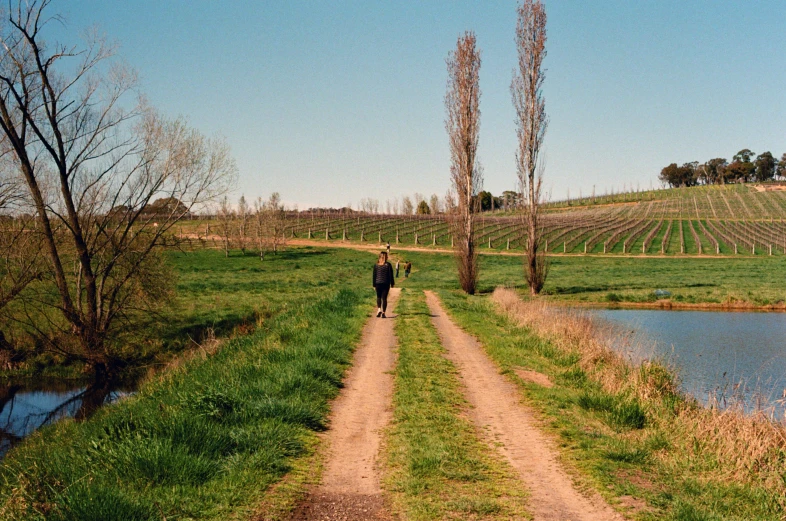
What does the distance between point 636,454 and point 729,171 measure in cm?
20188

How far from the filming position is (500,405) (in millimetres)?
8500

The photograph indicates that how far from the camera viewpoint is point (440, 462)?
5969mm

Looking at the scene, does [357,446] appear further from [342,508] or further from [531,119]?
[531,119]

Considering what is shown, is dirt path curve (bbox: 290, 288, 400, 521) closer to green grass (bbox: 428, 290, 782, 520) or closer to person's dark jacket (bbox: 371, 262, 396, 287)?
green grass (bbox: 428, 290, 782, 520)

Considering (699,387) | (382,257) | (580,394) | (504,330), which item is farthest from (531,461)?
(382,257)

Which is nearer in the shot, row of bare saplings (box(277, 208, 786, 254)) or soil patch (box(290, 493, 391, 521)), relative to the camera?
soil patch (box(290, 493, 391, 521))

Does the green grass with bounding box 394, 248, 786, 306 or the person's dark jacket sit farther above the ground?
the person's dark jacket

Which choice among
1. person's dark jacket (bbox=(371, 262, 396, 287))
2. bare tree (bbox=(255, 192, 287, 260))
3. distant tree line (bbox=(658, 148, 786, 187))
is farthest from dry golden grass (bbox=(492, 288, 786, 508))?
distant tree line (bbox=(658, 148, 786, 187))

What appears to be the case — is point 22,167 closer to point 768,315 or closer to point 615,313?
point 615,313

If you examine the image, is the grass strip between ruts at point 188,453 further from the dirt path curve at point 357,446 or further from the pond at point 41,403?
the pond at point 41,403

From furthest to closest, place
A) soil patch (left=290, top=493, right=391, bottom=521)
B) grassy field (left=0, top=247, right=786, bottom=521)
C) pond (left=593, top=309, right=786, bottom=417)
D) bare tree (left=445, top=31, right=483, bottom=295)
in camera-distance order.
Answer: bare tree (left=445, top=31, right=483, bottom=295) < pond (left=593, top=309, right=786, bottom=417) < grassy field (left=0, top=247, right=786, bottom=521) < soil patch (left=290, top=493, right=391, bottom=521)

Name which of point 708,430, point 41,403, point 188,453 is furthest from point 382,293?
point 188,453

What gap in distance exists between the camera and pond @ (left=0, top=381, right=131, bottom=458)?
14405 millimetres

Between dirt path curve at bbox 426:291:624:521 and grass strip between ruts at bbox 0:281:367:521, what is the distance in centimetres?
216
